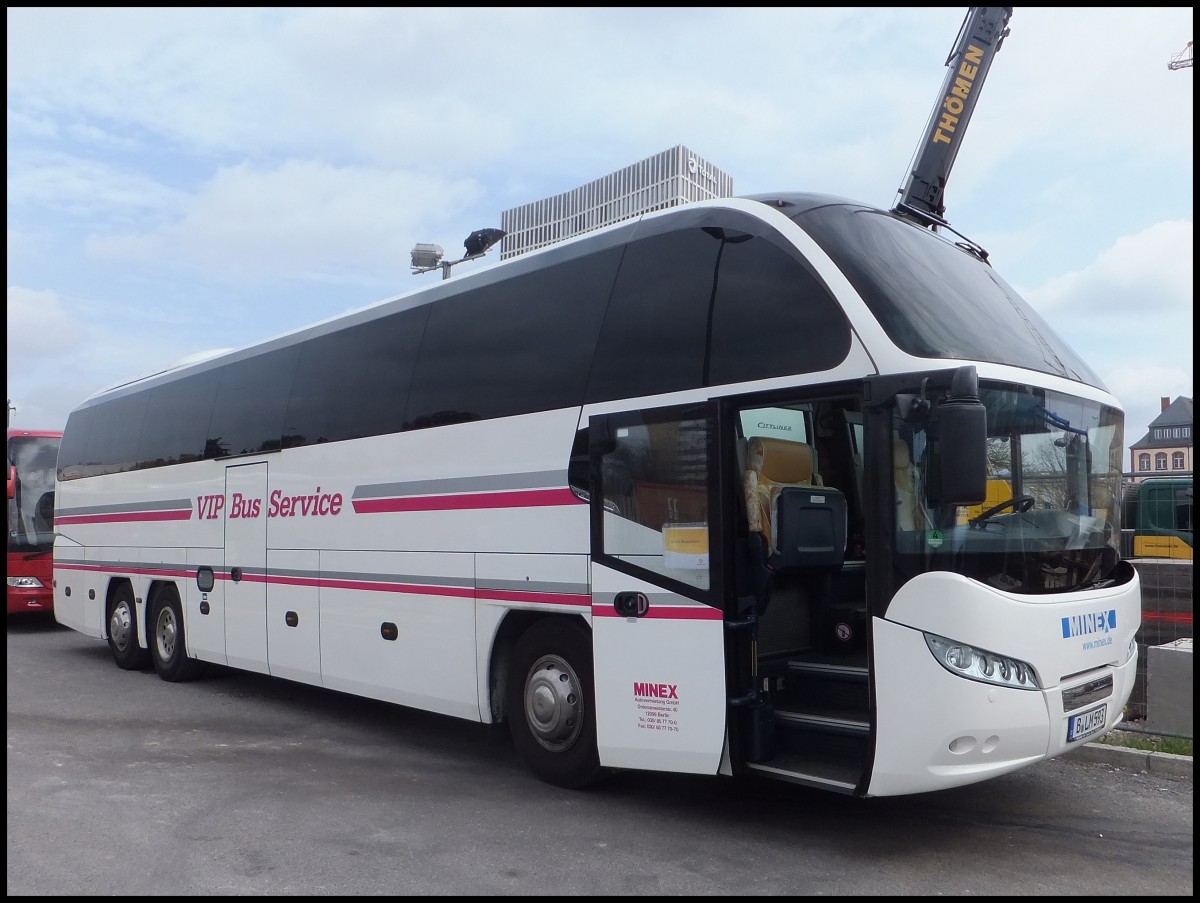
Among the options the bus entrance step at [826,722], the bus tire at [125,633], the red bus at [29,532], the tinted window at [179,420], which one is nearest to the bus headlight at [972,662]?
the bus entrance step at [826,722]

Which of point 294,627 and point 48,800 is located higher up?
point 294,627

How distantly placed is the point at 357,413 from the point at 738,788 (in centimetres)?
436

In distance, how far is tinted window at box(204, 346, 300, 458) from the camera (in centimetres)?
1009

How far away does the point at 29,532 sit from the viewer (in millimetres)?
17375

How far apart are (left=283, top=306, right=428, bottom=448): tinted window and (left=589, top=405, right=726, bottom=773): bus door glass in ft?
8.14

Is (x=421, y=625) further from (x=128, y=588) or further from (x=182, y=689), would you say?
(x=128, y=588)

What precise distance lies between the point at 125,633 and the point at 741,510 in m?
9.70

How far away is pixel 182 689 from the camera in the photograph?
11516 millimetres

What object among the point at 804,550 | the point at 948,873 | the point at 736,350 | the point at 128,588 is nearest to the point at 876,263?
the point at 736,350

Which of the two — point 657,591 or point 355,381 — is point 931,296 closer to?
point 657,591

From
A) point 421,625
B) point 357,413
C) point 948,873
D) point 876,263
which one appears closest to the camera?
point 948,873

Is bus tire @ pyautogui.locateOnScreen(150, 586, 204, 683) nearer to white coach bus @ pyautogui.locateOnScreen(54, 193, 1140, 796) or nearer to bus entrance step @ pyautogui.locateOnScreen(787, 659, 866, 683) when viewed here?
white coach bus @ pyautogui.locateOnScreen(54, 193, 1140, 796)

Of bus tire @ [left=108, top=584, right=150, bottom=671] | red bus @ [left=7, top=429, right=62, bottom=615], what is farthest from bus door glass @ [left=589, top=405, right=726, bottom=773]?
red bus @ [left=7, top=429, right=62, bottom=615]

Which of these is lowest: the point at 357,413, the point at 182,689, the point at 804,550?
the point at 182,689
